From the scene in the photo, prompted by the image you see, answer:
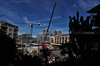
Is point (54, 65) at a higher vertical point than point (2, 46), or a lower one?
lower

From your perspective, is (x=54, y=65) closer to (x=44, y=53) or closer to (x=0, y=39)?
(x=44, y=53)

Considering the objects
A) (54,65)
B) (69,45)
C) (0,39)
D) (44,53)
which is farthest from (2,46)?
(69,45)

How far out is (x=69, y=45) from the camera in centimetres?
991

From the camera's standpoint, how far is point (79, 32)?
28.7ft

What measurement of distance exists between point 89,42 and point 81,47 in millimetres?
1249

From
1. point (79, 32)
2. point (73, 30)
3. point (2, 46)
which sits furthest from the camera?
point (73, 30)

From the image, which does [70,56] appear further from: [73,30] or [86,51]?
[73,30]

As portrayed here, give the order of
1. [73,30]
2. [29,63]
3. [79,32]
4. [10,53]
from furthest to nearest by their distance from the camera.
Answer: [73,30] < [79,32] < [10,53] < [29,63]

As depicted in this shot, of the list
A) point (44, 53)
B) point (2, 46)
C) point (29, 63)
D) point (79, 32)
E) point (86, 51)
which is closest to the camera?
point (29, 63)

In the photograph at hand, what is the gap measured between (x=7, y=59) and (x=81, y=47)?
928cm

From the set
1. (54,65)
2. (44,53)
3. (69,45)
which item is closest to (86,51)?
(69,45)

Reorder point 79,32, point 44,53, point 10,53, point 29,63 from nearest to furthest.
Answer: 1. point 29,63
2. point 10,53
3. point 79,32
4. point 44,53

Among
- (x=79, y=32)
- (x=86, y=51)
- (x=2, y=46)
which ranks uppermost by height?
(x=79, y=32)

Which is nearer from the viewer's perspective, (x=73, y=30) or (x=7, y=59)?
(x=7, y=59)
